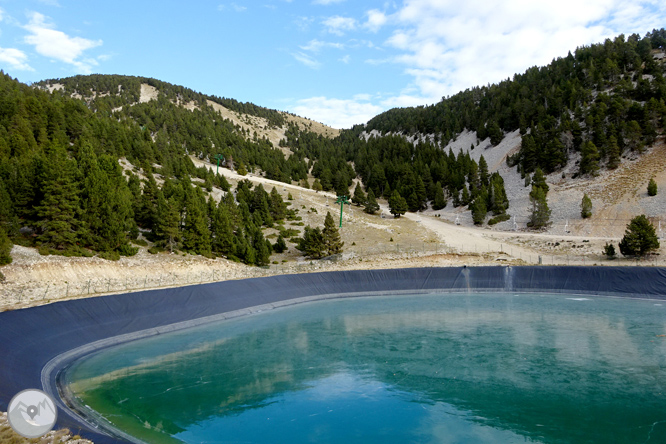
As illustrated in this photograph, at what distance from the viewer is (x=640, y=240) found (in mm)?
44438

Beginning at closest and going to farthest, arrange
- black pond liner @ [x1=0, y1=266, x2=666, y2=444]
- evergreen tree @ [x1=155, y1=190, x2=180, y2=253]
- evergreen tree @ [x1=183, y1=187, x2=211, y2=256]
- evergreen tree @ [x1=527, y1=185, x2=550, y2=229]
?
black pond liner @ [x1=0, y1=266, x2=666, y2=444], evergreen tree @ [x1=155, y1=190, x2=180, y2=253], evergreen tree @ [x1=183, y1=187, x2=211, y2=256], evergreen tree @ [x1=527, y1=185, x2=550, y2=229]

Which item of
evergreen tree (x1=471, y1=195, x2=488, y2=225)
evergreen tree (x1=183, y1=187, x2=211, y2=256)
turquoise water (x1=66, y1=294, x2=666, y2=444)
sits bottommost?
turquoise water (x1=66, y1=294, x2=666, y2=444)

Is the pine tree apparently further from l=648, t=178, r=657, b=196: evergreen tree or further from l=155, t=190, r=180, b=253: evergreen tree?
l=648, t=178, r=657, b=196: evergreen tree

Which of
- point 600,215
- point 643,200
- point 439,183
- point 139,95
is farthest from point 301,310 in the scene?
point 139,95

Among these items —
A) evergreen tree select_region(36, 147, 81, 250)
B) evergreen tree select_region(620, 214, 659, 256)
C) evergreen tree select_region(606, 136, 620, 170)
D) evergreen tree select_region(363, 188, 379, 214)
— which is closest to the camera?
evergreen tree select_region(36, 147, 81, 250)

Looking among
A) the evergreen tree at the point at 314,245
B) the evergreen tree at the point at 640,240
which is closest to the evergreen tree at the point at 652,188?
the evergreen tree at the point at 640,240

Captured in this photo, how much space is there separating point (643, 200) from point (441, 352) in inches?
2317

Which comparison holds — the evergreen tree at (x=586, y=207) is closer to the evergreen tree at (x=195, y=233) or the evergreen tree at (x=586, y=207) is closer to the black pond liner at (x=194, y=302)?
the black pond liner at (x=194, y=302)

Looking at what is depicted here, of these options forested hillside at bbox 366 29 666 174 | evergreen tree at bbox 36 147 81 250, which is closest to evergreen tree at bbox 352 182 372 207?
forested hillside at bbox 366 29 666 174

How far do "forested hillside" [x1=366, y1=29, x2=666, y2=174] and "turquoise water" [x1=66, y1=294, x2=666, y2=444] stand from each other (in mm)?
59445

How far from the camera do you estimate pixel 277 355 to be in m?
21.9

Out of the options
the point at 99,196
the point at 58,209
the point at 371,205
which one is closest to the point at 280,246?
the point at 99,196

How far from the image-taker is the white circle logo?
7266 millimetres

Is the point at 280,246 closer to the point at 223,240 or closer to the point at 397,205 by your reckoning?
the point at 223,240
